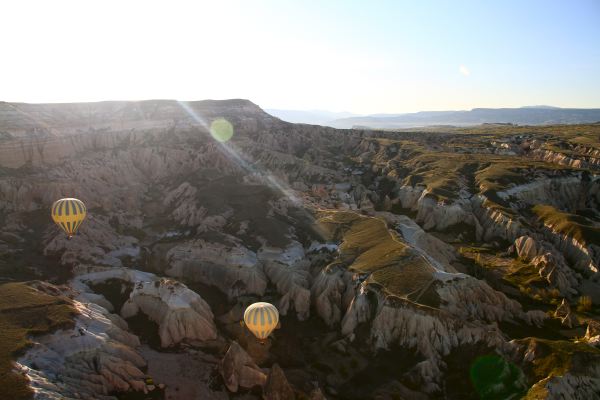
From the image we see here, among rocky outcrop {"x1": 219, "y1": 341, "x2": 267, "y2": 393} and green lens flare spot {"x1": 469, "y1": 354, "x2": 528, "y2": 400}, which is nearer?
green lens flare spot {"x1": 469, "y1": 354, "x2": 528, "y2": 400}

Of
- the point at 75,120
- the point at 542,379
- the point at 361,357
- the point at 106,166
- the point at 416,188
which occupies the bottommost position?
the point at 361,357

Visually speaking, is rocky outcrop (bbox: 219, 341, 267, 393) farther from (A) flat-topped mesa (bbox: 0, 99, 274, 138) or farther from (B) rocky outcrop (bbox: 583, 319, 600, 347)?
(A) flat-topped mesa (bbox: 0, 99, 274, 138)

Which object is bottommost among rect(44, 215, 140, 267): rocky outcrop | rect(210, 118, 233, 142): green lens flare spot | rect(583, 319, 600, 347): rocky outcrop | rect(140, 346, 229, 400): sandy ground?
rect(140, 346, 229, 400): sandy ground

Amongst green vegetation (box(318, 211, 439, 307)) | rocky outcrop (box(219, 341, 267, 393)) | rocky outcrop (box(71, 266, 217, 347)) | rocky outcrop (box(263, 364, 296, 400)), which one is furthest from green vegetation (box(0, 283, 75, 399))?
green vegetation (box(318, 211, 439, 307))

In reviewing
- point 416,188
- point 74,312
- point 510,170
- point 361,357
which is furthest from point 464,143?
point 74,312

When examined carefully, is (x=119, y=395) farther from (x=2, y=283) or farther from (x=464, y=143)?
(x=464, y=143)

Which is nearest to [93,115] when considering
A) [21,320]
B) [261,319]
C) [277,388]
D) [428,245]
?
[21,320]

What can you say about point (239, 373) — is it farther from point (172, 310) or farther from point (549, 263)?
point (549, 263)

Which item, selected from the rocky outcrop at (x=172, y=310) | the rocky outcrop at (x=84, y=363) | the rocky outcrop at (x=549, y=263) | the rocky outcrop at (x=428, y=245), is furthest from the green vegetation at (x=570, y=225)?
the rocky outcrop at (x=84, y=363)
